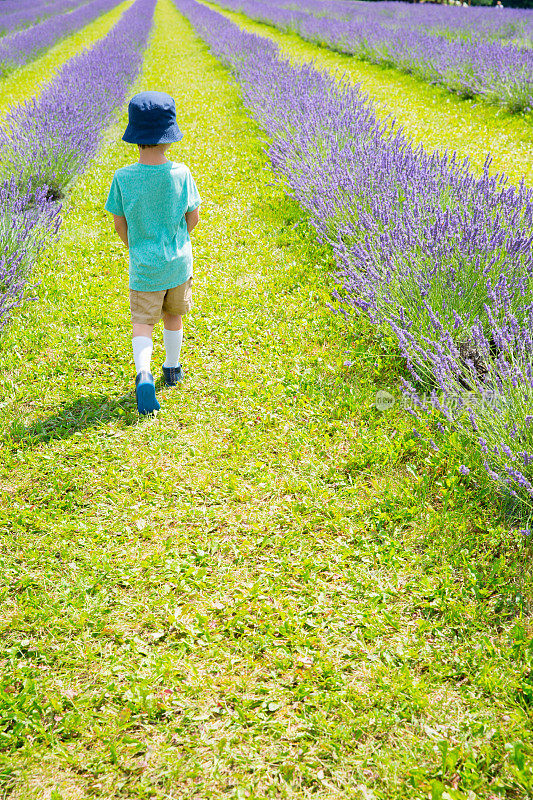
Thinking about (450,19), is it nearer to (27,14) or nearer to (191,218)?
(191,218)

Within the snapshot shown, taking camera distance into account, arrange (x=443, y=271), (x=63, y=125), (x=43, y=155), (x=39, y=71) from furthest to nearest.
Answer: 1. (x=39, y=71)
2. (x=63, y=125)
3. (x=43, y=155)
4. (x=443, y=271)

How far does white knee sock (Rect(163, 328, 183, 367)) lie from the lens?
3035 mm

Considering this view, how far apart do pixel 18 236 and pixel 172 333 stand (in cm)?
187

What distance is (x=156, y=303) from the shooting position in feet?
9.25

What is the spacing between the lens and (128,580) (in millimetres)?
2084

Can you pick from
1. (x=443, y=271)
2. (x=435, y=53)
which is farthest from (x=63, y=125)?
(x=435, y=53)

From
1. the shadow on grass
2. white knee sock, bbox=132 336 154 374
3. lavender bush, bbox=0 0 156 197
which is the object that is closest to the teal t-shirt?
white knee sock, bbox=132 336 154 374

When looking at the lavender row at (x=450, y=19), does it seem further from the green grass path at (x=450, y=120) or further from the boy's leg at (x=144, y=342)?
the boy's leg at (x=144, y=342)

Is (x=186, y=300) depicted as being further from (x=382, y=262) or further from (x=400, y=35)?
(x=400, y=35)

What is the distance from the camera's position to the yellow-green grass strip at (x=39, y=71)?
→ 10.2 metres

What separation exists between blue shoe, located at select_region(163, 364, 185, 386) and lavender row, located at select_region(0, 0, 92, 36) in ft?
62.4

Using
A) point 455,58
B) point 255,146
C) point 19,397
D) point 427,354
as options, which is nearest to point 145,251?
point 19,397

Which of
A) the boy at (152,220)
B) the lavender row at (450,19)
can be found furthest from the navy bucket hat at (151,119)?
the lavender row at (450,19)

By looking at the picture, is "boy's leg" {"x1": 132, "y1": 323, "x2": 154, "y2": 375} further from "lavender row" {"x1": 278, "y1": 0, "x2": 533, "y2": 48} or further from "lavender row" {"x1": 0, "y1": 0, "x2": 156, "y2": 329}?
"lavender row" {"x1": 278, "y1": 0, "x2": 533, "y2": 48}
